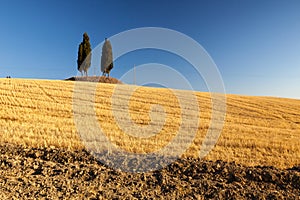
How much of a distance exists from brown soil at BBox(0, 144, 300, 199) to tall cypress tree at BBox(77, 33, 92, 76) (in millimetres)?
51013

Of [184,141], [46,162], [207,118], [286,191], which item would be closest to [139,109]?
[207,118]

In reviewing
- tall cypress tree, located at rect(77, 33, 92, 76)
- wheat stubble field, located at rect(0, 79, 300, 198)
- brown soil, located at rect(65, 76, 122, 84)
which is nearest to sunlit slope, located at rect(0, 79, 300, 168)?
wheat stubble field, located at rect(0, 79, 300, 198)

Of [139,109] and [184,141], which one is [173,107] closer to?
[139,109]

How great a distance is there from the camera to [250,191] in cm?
536

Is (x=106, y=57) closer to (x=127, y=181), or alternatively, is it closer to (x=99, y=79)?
(x=99, y=79)

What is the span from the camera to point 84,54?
5691 centimetres

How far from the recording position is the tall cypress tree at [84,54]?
5616cm

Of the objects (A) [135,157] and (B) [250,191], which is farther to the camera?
(A) [135,157]

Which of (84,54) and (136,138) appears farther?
(84,54)

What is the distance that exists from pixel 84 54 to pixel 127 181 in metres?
54.4

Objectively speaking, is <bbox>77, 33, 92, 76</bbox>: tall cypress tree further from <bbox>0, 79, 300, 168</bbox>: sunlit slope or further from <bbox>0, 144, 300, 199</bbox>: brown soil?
<bbox>0, 144, 300, 199</bbox>: brown soil

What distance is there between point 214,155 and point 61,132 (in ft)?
19.6

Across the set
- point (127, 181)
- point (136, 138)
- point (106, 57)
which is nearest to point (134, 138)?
point (136, 138)

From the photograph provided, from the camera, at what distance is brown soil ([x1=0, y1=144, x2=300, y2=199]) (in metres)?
5.00
